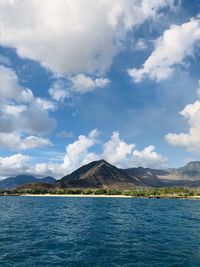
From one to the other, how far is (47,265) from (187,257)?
21481 millimetres

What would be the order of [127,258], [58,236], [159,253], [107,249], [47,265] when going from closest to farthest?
[47,265] → [127,258] → [159,253] → [107,249] → [58,236]

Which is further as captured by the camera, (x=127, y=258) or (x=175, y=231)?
(x=175, y=231)

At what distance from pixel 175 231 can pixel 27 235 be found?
35903mm

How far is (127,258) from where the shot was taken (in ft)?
158

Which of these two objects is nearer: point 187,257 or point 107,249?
point 187,257

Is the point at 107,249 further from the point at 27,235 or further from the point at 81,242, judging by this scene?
the point at 27,235

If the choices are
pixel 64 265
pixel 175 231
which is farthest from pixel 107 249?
pixel 175 231

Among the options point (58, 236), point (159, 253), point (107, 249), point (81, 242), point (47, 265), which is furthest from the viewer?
point (58, 236)

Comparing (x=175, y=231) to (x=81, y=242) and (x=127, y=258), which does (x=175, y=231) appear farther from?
(x=127, y=258)

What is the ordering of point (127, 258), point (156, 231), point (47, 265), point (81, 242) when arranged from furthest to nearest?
1. point (156, 231)
2. point (81, 242)
3. point (127, 258)
4. point (47, 265)

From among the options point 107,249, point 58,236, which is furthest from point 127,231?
point 107,249

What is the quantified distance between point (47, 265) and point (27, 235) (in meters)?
28.4

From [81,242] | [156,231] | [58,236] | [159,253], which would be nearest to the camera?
[159,253]

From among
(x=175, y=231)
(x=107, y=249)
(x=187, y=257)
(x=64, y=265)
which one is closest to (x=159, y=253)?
(x=187, y=257)
